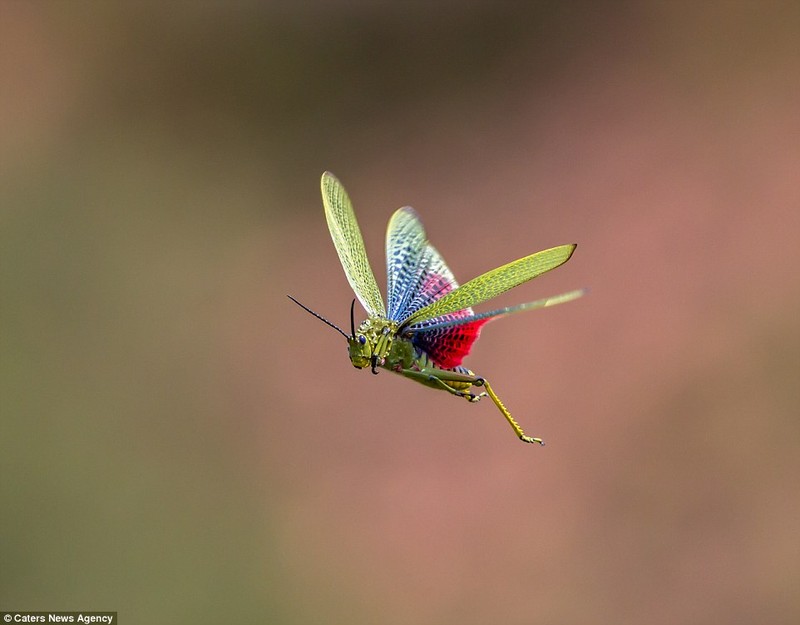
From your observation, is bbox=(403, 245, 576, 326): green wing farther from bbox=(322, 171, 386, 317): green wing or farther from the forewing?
the forewing

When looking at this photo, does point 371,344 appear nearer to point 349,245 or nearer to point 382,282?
point 349,245

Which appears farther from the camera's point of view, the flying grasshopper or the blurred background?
the blurred background

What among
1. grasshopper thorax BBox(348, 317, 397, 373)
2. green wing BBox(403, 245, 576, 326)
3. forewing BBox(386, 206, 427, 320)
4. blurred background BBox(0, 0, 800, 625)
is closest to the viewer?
green wing BBox(403, 245, 576, 326)

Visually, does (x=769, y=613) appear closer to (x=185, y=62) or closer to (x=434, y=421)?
(x=434, y=421)

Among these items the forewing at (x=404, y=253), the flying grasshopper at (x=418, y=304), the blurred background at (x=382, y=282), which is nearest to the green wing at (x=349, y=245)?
the flying grasshopper at (x=418, y=304)

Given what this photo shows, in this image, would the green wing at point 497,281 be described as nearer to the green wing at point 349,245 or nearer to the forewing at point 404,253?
the green wing at point 349,245

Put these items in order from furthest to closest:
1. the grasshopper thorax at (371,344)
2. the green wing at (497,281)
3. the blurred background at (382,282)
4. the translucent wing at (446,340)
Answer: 1. the blurred background at (382,282)
2. the translucent wing at (446,340)
3. the grasshopper thorax at (371,344)
4. the green wing at (497,281)

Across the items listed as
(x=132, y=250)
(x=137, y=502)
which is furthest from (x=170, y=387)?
(x=132, y=250)

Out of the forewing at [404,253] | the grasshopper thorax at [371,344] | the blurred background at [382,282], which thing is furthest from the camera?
the blurred background at [382,282]

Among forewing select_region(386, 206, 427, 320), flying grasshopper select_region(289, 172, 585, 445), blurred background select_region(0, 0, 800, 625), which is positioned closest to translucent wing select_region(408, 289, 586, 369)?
flying grasshopper select_region(289, 172, 585, 445)
